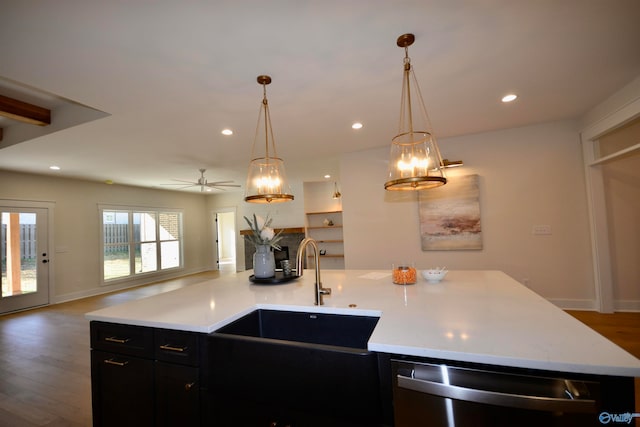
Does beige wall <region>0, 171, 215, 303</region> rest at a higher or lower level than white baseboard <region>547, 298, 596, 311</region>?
higher

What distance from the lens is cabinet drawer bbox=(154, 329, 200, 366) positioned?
1298 mm

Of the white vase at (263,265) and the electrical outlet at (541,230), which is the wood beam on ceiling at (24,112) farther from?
the electrical outlet at (541,230)

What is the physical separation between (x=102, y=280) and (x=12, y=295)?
1437 mm

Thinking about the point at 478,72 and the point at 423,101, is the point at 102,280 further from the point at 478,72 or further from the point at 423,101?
the point at 478,72

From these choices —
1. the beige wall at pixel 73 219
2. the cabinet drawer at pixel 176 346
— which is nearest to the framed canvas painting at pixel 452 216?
the cabinet drawer at pixel 176 346

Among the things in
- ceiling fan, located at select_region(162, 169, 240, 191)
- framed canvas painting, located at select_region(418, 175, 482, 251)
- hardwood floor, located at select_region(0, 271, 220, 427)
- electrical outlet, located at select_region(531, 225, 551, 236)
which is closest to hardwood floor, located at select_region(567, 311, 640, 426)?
electrical outlet, located at select_region(531, 225, 551, 236)

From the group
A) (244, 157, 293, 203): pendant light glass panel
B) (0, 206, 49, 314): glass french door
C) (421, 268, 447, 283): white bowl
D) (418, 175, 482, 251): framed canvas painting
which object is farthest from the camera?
(0, 206, 49, 314): glass french door

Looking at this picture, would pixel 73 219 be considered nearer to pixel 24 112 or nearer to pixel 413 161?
pixel 24 112

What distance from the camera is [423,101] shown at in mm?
2844

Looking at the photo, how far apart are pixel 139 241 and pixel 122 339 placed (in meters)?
6.68

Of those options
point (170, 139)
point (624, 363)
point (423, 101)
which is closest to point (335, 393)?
point (624, 363)

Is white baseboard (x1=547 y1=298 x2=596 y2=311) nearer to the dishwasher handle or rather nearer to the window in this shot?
the dishwasher handle

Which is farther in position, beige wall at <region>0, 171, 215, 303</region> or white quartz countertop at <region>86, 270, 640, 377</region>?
beige wall at <region>0, 171, 215, 303</region>

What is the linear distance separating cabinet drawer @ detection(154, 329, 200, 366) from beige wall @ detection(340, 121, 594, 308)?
11.7 feet
